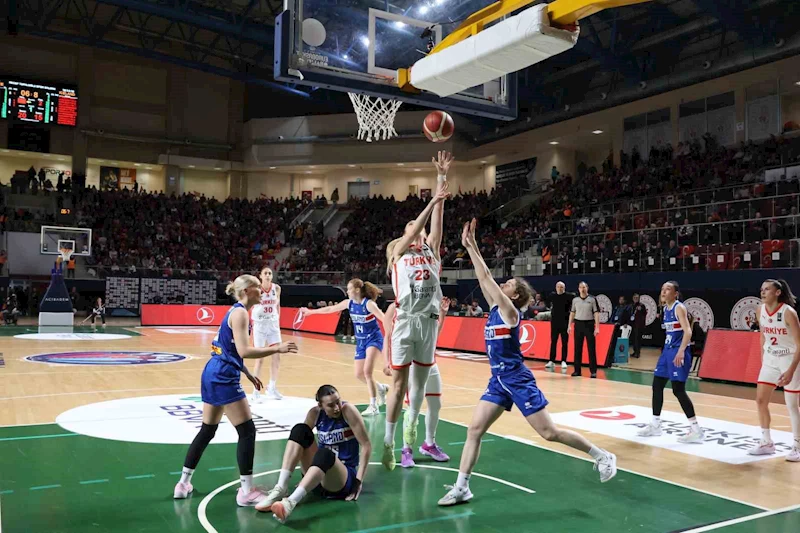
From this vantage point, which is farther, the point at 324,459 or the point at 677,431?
the point at 677,431

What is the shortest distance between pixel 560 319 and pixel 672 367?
734cm

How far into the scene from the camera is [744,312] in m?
17.6

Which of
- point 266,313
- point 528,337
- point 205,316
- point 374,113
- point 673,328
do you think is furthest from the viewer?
point 205,316

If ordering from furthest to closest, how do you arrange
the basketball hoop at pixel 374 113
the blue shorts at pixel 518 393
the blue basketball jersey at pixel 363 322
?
the basketball hoop at pixel 374 113
the blue basketball jersey at pixel 363 322
the blue shorts at pixel 518 393

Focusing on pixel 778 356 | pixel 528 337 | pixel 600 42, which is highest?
pixel 600 42

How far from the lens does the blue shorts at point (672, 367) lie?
7586mm

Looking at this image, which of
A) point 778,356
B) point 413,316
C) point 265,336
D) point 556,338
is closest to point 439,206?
point 413,316

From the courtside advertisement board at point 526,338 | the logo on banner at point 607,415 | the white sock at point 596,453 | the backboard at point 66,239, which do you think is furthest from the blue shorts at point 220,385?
the backboard at point 66,239

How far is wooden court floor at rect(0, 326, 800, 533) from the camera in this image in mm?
4875

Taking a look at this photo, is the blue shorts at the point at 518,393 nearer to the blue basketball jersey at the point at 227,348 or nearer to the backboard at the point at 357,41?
the blue basketball jersey at the point at 227,348

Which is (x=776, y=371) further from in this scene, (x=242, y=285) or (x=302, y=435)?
(x=242, y=285)

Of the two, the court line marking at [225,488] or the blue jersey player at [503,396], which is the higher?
the blue jersey player at [503,396]

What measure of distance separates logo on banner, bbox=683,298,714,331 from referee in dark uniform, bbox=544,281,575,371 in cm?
545

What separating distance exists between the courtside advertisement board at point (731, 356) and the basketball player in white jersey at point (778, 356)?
248 inches
